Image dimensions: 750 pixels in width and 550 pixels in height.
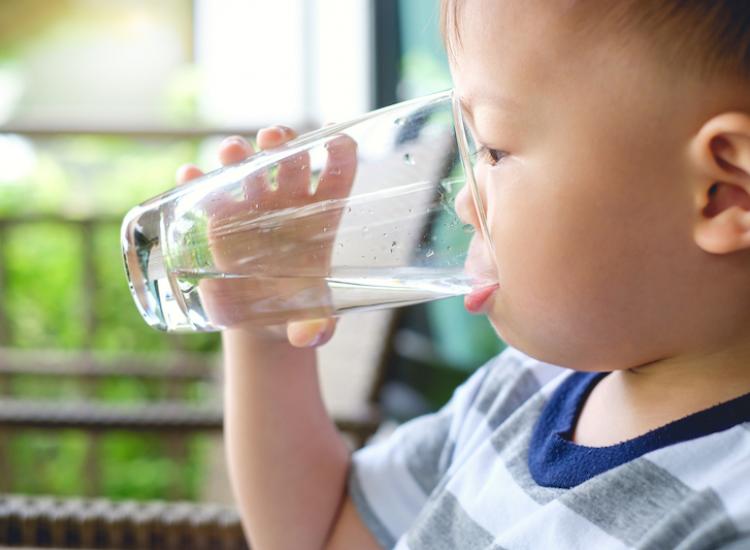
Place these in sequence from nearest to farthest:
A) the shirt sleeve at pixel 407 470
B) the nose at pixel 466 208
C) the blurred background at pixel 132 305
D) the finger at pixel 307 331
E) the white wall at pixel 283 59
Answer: the nose at pixel 466 208 < the finger at pixel 307 331 < the shirt sleeve at pixel 407 470 < the blurred background at pixel 132 305 < the white wall at pixel 283 59

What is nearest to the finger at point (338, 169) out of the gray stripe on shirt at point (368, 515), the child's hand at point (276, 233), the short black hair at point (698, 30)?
the child's hand at point (276, 233)

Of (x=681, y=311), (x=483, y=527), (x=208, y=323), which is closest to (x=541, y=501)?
(x=483, y=527)

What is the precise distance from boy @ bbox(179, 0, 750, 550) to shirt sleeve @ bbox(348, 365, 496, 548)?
15 centimetres

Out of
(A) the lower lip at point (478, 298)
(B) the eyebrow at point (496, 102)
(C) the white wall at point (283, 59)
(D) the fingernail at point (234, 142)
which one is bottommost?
(C) the white wall at point (283, 59)

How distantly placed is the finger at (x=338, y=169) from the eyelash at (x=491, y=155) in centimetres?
11

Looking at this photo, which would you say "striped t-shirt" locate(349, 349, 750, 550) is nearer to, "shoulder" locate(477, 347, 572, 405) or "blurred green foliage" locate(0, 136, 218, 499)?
"shoulder" locate(477, 347, 572, 405)

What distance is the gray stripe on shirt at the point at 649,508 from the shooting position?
2.05ft

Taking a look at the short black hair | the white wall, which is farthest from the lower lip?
the white wall

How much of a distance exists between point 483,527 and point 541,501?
7 centimetres

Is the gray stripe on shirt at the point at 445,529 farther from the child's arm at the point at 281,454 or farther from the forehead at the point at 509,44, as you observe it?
the forehead at the point at 509,44

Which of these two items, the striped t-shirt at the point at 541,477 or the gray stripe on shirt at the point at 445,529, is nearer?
the striped t-shirt at the point at 541,477

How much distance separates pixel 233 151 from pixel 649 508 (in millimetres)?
464

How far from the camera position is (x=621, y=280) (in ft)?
2.21

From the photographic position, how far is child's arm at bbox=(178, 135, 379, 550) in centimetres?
100
